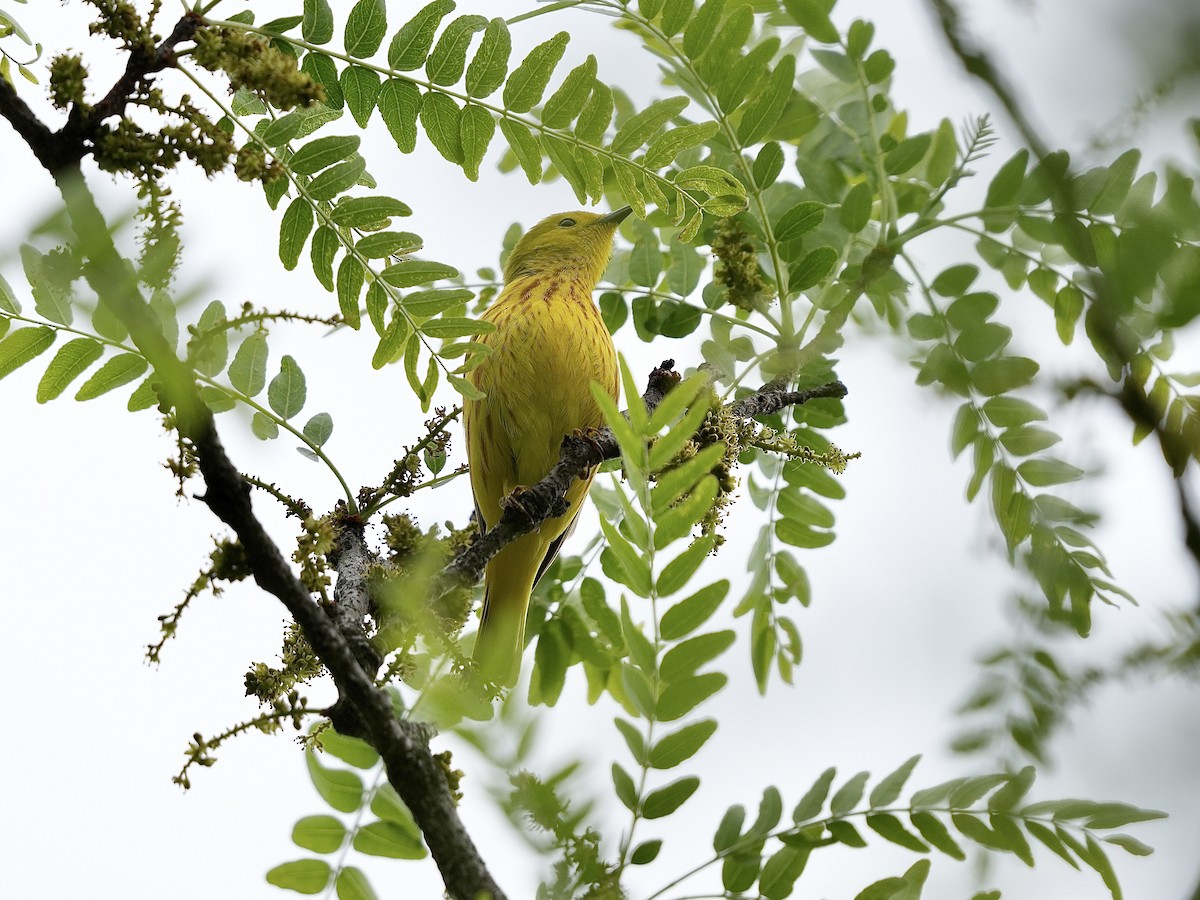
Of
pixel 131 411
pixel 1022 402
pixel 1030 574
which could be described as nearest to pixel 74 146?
pixel 131 411

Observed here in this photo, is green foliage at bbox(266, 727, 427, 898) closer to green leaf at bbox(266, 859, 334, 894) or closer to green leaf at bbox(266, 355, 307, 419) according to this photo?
green leaf at bbox(266, 859, 334, 894)

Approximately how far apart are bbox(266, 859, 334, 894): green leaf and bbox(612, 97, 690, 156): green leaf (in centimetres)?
146

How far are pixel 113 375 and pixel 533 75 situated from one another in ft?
3.31

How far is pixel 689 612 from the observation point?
1.61 meters

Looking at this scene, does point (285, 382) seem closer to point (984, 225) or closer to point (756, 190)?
point (756, 190)

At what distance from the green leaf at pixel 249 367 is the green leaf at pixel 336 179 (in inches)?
17.9

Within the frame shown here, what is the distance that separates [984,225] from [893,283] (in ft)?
1.80

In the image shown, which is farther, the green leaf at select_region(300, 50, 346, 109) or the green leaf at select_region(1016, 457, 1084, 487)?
the green leaf at select_region(1016, 457, 1084, 487)

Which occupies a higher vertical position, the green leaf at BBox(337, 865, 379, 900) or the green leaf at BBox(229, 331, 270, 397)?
the green leaf at BBox(229, 331, 270, 397)

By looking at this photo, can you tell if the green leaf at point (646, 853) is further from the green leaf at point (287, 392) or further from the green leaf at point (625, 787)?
the green leaf at point (287, 392)

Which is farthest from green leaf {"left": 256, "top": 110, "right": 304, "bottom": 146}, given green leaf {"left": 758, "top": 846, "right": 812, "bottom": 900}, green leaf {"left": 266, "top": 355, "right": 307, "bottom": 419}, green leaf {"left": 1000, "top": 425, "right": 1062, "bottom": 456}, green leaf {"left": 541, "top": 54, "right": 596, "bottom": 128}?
green leaf {"left": 1000, "top": 425, "right": 1062, "bottom": 456}

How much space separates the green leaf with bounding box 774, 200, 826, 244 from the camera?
2.58m

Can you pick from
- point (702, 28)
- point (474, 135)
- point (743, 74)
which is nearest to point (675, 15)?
point (702, 28)

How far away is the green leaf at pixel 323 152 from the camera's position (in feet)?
6.53
